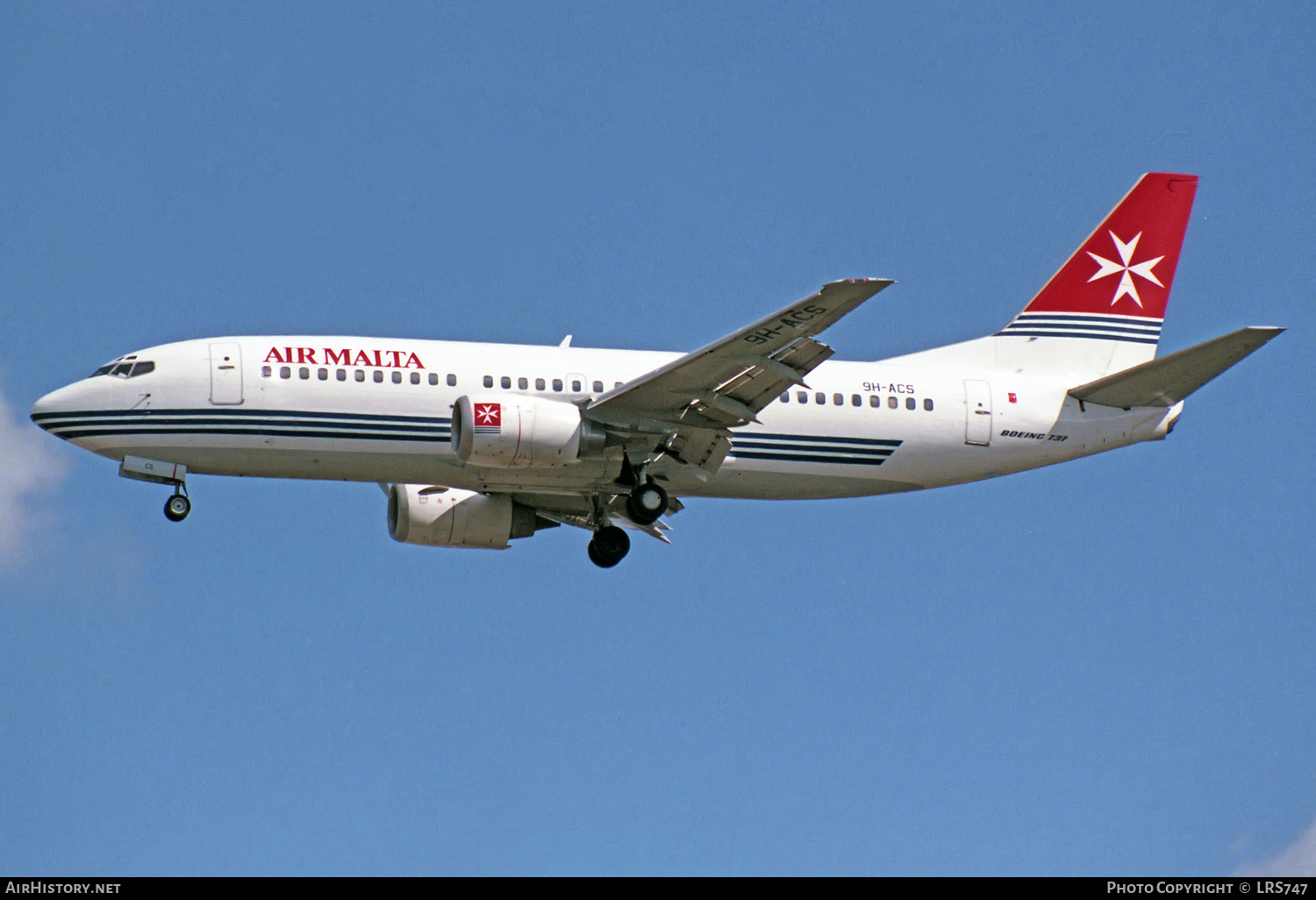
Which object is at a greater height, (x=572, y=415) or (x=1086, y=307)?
(x=1086, y=307)

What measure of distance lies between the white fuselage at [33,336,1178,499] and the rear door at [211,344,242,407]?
2 cm

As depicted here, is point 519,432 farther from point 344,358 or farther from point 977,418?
point 977,418

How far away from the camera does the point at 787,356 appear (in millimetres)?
33375

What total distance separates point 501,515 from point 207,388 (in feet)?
24.0

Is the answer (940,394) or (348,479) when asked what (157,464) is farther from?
(940,394)

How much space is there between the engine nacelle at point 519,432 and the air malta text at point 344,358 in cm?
168

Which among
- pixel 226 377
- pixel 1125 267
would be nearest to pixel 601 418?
pixel 226 377

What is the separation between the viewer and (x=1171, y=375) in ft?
122

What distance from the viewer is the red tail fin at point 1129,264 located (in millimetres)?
41281

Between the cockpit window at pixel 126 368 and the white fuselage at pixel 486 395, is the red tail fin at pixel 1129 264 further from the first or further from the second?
the cockpit window at pixel 126 368

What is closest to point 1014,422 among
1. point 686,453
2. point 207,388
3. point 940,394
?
point 940,394

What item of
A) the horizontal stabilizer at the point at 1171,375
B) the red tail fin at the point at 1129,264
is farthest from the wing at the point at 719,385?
the red tail fin at the point at 1129,264

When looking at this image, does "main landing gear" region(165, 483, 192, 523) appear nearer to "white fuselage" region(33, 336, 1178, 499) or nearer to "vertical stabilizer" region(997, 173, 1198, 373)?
"white fuselage" region(33, 336, 1178, 499)

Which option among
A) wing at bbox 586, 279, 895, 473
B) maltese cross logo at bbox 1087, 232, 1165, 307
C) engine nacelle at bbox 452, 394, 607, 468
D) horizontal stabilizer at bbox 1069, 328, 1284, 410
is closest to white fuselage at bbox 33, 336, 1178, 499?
horizontal stabilizer at bbox 1069, 328, 1284, 410
